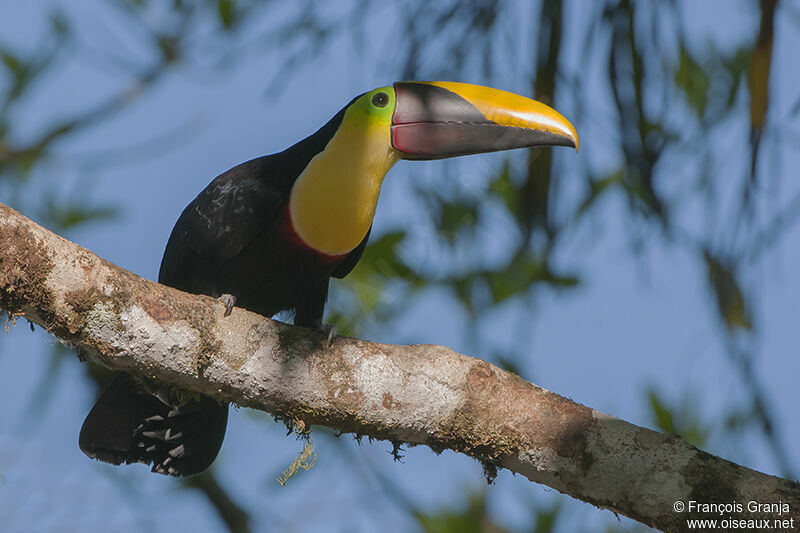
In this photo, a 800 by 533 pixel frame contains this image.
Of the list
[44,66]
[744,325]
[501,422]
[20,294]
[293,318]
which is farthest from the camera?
[44,66]

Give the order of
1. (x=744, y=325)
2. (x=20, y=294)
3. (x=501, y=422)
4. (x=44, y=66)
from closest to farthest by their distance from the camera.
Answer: (x=20, y=294)
(x=501, y=422)
(x=744, y=325)
(x=44, y=66)

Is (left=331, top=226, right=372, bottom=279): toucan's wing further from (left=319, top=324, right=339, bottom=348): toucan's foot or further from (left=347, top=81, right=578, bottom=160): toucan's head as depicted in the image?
(left=319, top=324, right=339, bottom=348): toucan's foot

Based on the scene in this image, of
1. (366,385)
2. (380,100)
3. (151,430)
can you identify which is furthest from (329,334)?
(380,100)

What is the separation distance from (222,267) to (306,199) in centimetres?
42

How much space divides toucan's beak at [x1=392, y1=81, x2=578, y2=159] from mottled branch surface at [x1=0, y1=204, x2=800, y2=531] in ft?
3.19

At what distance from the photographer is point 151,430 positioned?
328 cm

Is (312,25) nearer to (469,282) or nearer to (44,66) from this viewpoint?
(469,282)

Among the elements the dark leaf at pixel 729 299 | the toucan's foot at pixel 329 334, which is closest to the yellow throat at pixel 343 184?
the toucan's foot at pixel 329 334

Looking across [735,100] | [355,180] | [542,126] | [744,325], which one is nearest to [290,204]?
[355,180]

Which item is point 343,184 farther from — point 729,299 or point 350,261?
point 729,299

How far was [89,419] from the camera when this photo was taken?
10.5ft

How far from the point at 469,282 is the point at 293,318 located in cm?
98

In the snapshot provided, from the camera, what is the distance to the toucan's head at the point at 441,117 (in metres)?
3.40

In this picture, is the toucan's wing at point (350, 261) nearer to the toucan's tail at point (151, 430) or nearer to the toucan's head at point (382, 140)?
the toucan's head at point (382, 140)
